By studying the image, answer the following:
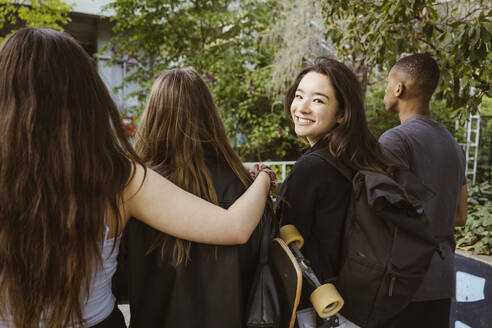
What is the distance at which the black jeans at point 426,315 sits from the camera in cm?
177

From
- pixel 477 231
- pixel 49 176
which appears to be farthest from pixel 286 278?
pixel 477 231

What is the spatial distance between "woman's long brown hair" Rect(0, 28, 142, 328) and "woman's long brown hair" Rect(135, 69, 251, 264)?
32 cm

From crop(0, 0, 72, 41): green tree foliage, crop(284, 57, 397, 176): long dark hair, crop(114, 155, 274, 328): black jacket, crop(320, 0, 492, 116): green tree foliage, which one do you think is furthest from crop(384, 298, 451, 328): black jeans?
crop(0, 0, 72, 41): green tree foliage

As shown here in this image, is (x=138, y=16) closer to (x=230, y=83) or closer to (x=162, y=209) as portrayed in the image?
(x=230, y=83)

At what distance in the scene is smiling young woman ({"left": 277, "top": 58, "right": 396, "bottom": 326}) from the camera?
1528mm

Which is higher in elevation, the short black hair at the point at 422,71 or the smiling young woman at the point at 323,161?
the short black hair at the point at 422,71

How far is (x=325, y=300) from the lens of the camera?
1.31m

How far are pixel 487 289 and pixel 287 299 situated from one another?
253 cm

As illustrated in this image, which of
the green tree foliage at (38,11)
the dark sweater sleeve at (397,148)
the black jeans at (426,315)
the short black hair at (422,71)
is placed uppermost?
the green tree foliage at (38,11)

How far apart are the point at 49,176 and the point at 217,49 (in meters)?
6.19

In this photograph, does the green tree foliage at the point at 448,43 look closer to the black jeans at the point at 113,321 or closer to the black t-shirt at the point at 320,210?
the black t-shirt at the point at 320,210

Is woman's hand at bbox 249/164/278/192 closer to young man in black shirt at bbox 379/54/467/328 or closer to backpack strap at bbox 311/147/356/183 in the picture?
backpack strap at bbox 311/147/356/183

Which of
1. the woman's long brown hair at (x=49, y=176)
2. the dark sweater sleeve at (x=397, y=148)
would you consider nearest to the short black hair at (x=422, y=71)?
the dark sweater sleeve at (x=397, y=148)

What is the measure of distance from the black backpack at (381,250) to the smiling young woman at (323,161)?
2.7 inches
